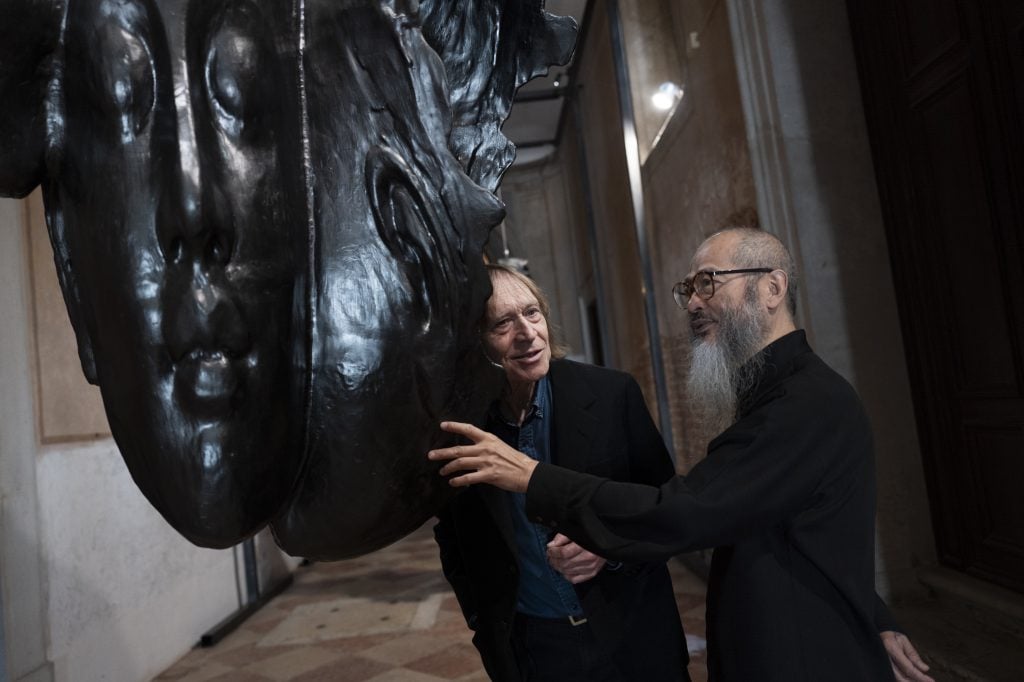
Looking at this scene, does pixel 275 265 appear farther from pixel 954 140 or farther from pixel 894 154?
pixel 894 154

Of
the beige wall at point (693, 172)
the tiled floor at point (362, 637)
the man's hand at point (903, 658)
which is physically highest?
the beige wall at point (693, 172)

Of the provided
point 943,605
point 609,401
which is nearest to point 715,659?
point 609,401

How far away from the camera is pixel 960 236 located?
10.4 feet

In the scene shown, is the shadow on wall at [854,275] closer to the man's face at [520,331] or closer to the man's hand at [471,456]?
the man's face at [520,331]

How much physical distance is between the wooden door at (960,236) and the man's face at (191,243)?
301cm

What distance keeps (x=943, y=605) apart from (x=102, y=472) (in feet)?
13.8

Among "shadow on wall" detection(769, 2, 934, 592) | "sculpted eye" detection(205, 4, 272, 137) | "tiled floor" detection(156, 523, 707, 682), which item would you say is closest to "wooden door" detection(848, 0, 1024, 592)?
"shadow on wall" detection(769, 2, 934, 592)

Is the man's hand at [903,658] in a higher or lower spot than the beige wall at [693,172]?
lower

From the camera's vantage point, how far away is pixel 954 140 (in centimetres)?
314

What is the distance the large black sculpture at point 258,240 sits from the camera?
1.76 ft

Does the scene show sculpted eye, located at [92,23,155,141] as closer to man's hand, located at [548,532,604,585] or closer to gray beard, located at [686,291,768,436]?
man's hand, located at [548,532,604,585]

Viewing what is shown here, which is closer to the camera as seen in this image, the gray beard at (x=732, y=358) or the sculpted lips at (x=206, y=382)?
the sculpted lips at (x=206, y=382)

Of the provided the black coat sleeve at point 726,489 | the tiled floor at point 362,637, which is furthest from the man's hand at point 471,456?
the tiled floor at point 362,637

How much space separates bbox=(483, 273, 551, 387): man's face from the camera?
1.48 m
